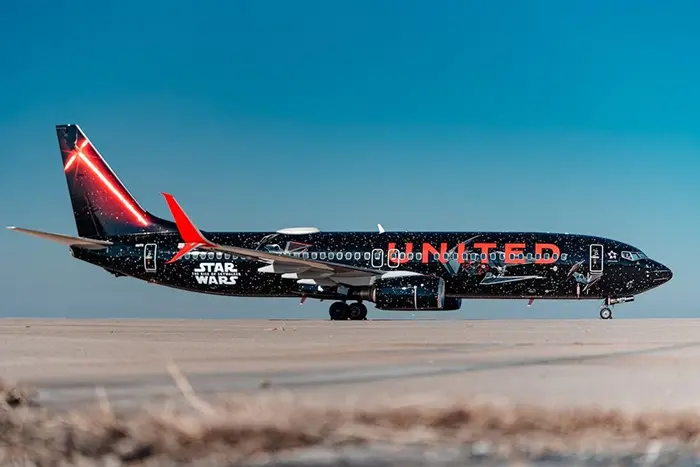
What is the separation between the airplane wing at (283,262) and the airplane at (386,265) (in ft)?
0.11

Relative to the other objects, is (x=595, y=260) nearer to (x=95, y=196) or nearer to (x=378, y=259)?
(x=378, y=259)

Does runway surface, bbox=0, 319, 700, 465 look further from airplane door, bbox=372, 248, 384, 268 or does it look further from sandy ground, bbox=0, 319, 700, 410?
airplane door, bbox=372, 248, 384, 268

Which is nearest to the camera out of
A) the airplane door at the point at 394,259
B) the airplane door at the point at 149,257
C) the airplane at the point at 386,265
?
the airplane at the point at 386,265

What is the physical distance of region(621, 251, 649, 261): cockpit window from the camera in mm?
27484

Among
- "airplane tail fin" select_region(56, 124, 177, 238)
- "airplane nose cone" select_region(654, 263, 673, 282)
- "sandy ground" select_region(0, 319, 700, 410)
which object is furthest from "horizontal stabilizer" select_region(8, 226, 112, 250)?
"sandy ground" select_region(0, 319, 700, 410)

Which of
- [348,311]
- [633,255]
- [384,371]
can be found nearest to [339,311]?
[348,311]

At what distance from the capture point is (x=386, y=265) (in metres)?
28.0

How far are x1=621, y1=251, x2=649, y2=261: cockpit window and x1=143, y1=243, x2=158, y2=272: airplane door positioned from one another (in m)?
15.3

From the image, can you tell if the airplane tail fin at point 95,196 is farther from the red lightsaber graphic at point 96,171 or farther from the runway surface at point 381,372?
the runway surface at point 381,372

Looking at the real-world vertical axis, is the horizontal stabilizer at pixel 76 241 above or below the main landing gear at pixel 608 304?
above

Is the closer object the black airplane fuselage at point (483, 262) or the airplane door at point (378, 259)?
the black airplane fuselage at point (483, 262)

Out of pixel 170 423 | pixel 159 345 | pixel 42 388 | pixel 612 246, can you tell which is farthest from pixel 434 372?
pixel 612 246

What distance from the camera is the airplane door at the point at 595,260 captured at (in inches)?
1071

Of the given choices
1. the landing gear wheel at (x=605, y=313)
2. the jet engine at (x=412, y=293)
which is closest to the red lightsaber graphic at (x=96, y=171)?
the jet engine at (x=412, y=293)
